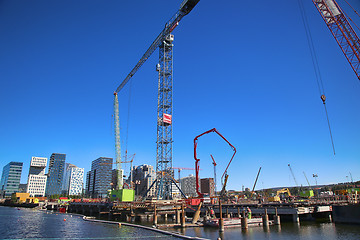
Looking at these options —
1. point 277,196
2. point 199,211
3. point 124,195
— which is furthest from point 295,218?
point 124,195

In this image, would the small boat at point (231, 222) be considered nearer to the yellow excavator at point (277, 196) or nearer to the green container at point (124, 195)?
the yellow excavator at point (277, 196)

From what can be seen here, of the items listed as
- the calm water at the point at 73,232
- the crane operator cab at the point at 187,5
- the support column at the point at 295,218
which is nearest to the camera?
the calm water at the point at 73,232

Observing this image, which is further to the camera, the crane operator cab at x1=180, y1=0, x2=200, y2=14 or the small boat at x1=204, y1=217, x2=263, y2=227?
the crane operator cab at x1=180, y1=0, x2=200, y2=14

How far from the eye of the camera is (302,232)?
1359 inches

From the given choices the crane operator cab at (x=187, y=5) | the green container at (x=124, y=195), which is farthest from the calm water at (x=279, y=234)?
the crane operator cab at (x=187, y=5)

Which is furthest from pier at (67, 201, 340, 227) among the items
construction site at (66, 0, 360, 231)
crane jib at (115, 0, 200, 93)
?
crane jib at (115, 0, 200, 93)

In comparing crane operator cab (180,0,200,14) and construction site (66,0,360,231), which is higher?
crane operator cab (180,0,200,14)

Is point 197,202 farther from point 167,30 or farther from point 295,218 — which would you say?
point 167,30

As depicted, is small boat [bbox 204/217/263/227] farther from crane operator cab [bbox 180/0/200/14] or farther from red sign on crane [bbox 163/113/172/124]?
crane operator cab [bbox 180/0/200/14]

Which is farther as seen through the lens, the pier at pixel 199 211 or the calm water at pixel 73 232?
the pier at pixel 199 211

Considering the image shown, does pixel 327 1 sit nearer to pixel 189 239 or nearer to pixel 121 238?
pixel 189 239

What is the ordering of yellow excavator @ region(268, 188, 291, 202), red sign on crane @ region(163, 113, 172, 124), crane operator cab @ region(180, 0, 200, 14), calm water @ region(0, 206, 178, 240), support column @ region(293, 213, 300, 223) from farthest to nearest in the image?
1. red sign on crane @ region(163, 113, 172, 124)
2. crane operator cab @ region(180, 0, 200, 14)
3. yellow excavator @ region(268, 188, 291, 202)
4. support column @ region(293, 213, 300, 223)
5. calm water @ region(0, 206, 178, 240)

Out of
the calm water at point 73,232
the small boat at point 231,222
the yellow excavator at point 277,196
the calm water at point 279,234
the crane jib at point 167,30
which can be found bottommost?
the calm water at point 73,232

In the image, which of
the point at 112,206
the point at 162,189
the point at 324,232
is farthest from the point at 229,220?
the point at 162,189
